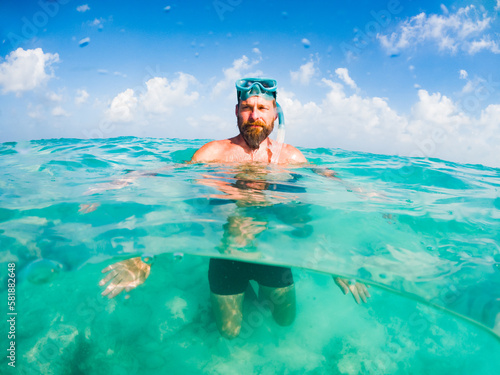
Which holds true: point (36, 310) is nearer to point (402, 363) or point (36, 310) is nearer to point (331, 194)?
point (331, 194)

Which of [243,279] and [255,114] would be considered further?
[255,114]

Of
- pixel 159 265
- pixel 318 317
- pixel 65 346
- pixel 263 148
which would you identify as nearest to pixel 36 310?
pixel 65 346

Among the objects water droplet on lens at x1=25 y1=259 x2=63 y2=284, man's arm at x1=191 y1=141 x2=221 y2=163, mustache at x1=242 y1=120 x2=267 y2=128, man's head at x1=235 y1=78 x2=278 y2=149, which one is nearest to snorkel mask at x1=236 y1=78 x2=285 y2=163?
man's head at x1=235 y1=78 x2=278 y2=149

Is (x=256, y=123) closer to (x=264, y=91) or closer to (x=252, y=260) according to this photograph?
(x=264, y=91)

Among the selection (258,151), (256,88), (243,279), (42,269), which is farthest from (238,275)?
(256,88)

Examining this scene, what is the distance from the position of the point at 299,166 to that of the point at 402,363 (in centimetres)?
347

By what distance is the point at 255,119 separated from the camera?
4.57 metres

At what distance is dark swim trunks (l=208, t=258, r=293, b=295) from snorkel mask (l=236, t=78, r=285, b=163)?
244 centimetres

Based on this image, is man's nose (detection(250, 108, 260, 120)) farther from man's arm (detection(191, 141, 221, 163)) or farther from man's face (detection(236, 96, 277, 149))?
man's arm (detection(191, 141, 221, 163))

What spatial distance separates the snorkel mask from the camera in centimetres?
473

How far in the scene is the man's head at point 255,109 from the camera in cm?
462

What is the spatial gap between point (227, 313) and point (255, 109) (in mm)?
3373

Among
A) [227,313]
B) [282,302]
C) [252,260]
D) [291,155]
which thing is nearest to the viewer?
[252,260]

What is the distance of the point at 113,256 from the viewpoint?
2.60m
